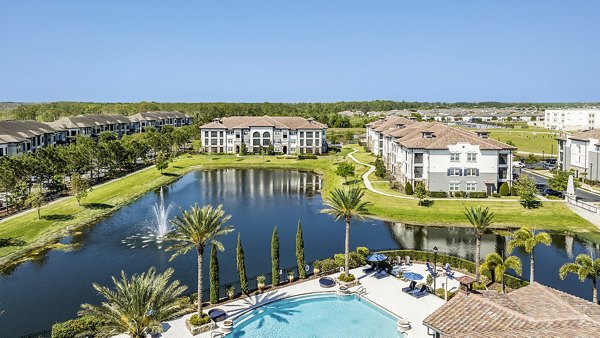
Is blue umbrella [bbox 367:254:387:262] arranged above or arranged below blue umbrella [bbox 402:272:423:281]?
above

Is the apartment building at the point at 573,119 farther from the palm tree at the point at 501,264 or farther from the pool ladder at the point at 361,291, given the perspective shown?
the pool ladder at the point at 361,291

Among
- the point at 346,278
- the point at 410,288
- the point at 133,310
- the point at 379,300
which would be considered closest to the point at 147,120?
the point at 346,278

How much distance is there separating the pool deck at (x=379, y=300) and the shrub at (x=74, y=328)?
1.76 metres

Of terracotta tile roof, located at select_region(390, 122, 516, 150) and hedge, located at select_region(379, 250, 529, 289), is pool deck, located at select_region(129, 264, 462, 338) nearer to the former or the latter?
hedge, located at select_region(379, 250, 529, 289)

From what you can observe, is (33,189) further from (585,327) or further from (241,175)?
(585,327)

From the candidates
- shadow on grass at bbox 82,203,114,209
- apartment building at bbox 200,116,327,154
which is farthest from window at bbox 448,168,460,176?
apartment building at bbox 200,116,327,154

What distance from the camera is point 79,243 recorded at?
50.0 metres

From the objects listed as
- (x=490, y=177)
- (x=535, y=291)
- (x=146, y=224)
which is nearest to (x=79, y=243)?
(x=146, y=224)

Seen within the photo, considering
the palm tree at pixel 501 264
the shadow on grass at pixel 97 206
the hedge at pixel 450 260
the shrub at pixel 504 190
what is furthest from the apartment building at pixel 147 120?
the palm tree at pixel 501 264

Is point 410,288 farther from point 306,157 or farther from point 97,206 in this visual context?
point 306,157

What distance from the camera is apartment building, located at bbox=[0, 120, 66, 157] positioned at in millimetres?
88250

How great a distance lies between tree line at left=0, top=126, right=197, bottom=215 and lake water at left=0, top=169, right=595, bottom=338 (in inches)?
440

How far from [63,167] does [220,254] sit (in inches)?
1789

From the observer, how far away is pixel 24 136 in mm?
95875
